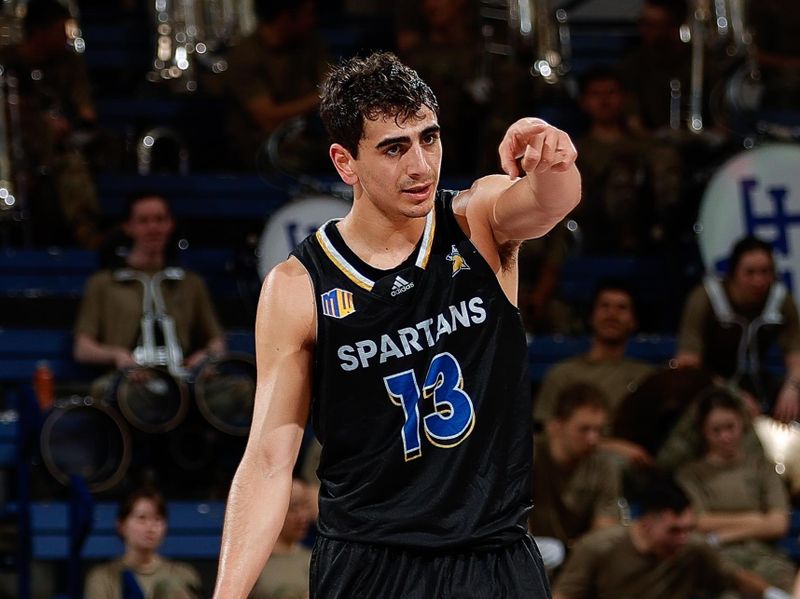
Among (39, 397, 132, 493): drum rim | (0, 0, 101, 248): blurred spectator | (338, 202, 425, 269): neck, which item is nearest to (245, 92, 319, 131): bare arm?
(0, 0, 101, 248): blurred spectator

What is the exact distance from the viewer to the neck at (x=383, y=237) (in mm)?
3723

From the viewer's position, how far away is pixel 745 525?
7641 millimetres

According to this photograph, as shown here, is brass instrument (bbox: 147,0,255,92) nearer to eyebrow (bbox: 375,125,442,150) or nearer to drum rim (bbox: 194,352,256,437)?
drum rim (bbox: 194,352,256,437)

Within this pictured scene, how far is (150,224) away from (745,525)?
3144 mm

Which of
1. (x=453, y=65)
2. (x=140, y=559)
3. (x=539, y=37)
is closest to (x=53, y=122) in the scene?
(x=453, y=65)

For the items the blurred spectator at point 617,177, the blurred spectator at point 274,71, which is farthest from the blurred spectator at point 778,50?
the blurred spectator at point 274,71

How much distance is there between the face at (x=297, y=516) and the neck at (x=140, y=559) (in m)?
0.55

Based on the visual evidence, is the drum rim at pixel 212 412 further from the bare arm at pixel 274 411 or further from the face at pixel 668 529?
the bare arm at pixel 274 411

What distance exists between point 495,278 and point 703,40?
229 inches

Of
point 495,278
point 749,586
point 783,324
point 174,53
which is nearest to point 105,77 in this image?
point 174,53

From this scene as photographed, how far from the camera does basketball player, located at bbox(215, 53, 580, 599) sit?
3645 mm

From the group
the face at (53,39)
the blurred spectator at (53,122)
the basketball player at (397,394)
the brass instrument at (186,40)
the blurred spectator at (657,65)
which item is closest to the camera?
the basketball player at (397,394)

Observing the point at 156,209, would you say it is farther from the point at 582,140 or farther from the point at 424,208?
the point at 424,208

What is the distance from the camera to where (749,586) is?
7320 mm
